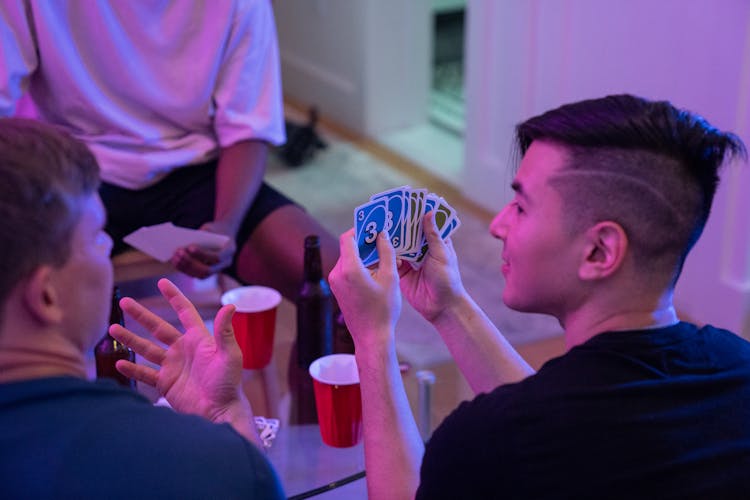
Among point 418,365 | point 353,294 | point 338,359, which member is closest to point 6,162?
point 353,294

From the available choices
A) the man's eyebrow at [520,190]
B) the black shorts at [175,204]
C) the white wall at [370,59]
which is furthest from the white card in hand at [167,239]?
the white wall at [370,59]

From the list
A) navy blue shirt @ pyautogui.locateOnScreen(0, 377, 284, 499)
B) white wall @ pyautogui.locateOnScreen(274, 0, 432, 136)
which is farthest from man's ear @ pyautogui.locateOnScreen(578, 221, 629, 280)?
white wall @ pyautogui.locateOnScreen(274, 0, 432, 136)

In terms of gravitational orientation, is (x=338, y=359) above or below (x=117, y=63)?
below

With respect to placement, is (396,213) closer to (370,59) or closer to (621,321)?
(621,321)

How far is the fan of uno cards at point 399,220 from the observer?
1.46 meters

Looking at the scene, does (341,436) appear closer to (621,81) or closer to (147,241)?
(147,241)

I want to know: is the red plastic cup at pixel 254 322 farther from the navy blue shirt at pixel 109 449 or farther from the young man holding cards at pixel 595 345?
the navy blue shirt at pixel 109 449

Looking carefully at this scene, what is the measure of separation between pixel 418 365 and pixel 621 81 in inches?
47.3

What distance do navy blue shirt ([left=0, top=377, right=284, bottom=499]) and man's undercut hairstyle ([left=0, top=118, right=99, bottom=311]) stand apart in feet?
0.37

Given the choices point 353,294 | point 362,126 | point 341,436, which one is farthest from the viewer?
point 362,126

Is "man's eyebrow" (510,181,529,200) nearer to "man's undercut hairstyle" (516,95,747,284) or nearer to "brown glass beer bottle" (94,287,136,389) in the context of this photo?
"man's undercut hairstyle" (516,95,747,284)

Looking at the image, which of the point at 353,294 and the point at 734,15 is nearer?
the point at 353,294

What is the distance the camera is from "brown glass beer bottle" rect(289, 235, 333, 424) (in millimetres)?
1819

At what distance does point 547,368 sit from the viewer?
1.16 m
